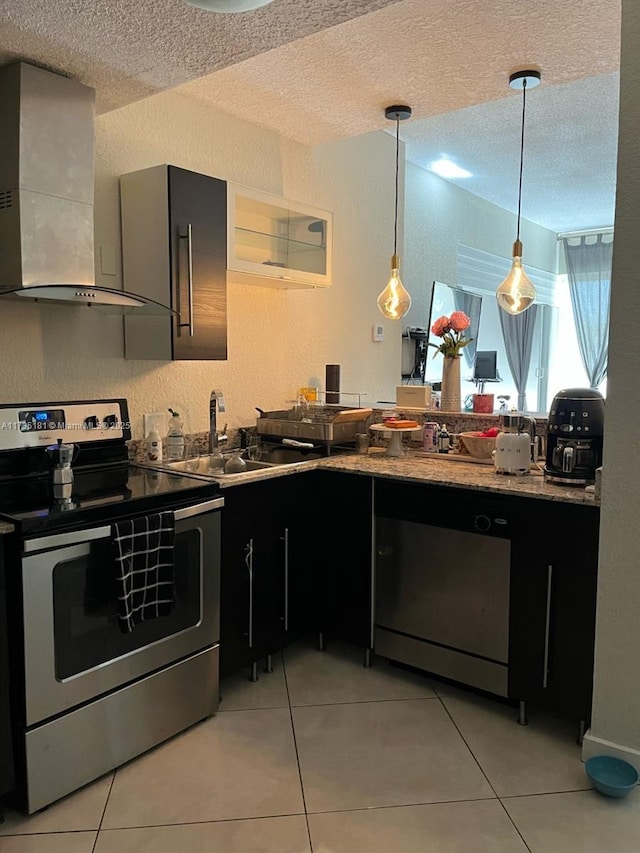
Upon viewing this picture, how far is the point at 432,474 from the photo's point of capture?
253 cm

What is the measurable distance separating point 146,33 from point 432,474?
175cm

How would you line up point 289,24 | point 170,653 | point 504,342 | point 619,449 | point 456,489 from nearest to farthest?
point 289,24 → point 619,449 → point 170,653 → point 456,489 → point 504,342

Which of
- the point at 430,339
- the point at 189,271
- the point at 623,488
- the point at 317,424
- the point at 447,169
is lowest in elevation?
the point at 623,488

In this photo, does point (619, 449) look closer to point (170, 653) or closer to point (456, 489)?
point (456, 489)

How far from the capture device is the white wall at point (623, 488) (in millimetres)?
1922

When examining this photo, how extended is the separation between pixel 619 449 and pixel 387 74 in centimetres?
178

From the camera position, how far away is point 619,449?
2.00m

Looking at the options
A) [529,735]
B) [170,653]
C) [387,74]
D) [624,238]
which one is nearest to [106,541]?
[170,653]

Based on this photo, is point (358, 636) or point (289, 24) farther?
point (358, 636)

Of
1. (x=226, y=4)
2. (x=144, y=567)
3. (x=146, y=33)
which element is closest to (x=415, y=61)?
(x=146, y=33)

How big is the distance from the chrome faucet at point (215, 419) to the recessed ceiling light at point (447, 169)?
9.72ft

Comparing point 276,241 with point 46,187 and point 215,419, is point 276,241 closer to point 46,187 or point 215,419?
point 215,419

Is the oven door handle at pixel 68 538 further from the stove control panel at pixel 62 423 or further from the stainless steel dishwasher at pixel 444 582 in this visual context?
the stainless steel dishwasher at pixel 444 582

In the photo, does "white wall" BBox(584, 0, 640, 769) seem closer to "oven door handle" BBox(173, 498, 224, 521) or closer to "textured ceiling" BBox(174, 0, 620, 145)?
"textured ceiling" BBox(174, 0, 620, 145)
